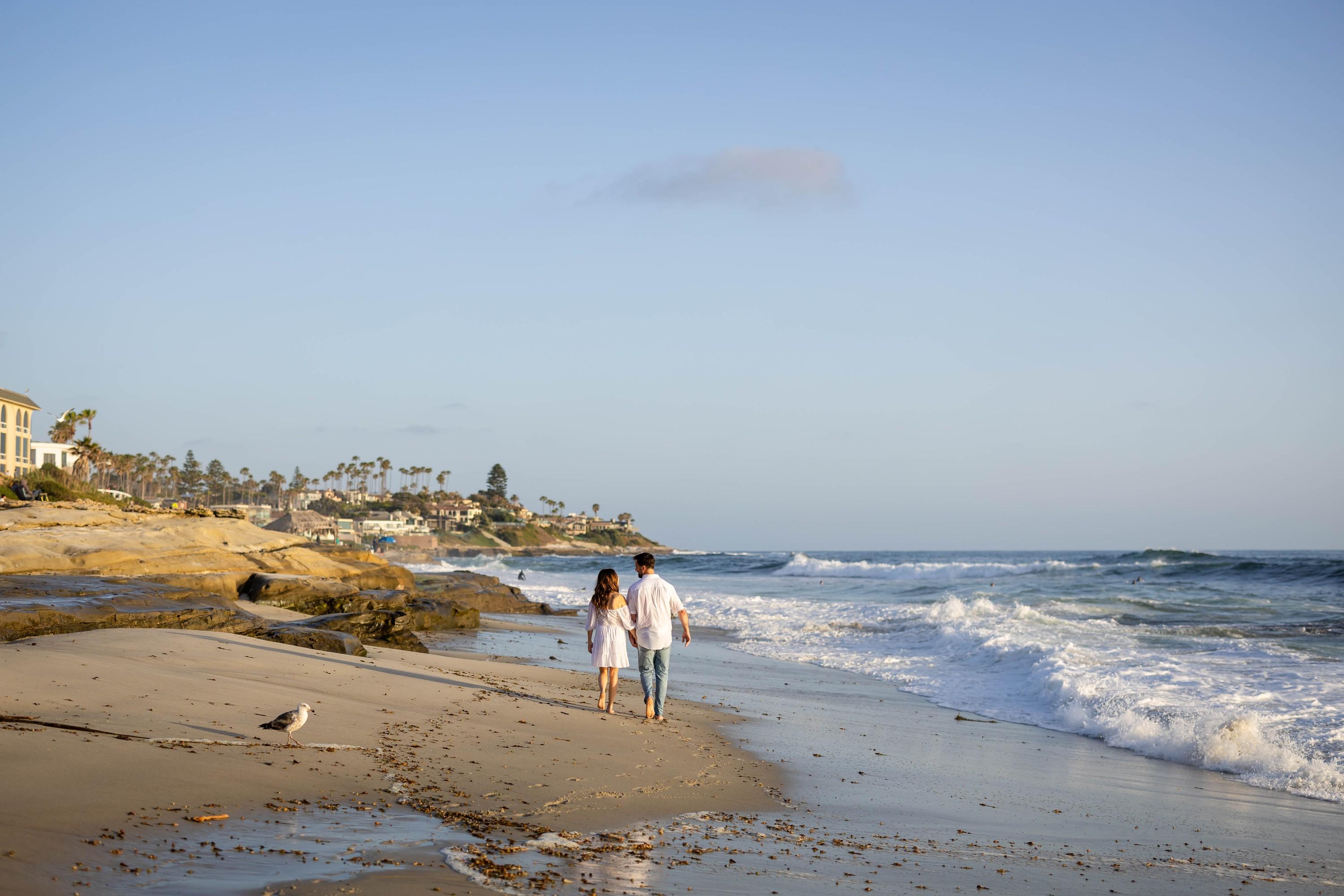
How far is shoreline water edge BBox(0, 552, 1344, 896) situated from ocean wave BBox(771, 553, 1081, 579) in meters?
42.6

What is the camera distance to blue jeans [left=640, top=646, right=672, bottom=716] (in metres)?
10.7

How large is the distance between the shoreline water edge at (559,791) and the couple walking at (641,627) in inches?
18.7

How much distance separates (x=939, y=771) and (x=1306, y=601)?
2735 centimetres

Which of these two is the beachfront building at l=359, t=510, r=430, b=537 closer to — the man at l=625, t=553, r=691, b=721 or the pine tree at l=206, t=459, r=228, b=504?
the pine tree at l=206, t=459, r=228, b=504

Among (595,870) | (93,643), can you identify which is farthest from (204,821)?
(93,643)

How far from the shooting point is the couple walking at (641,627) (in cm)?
1059

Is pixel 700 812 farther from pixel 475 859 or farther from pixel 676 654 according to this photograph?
pixel 676 654

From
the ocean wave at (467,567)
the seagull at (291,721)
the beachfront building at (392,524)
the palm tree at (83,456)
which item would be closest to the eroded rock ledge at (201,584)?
the seagull at (291,721)

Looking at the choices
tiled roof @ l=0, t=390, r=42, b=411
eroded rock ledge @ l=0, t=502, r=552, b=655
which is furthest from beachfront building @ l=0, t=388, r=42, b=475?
eroded rock ledge @ l=0, t=502, r=552, b=655

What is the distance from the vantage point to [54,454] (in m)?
73.6

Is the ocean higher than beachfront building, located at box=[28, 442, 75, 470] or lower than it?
lower

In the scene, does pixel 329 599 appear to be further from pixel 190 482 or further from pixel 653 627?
pixel 190 482

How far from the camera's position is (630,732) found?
9648 mm

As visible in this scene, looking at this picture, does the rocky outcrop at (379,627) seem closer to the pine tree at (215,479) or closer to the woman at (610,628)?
the woman at (610,628)
